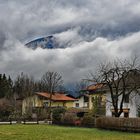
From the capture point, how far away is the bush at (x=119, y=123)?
4141 centimetres

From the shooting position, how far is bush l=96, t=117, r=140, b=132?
1630 inches

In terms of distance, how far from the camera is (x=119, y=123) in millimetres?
43938

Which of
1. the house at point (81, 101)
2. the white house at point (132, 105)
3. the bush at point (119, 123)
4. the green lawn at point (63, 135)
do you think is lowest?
the green lawn at point (63, 135)

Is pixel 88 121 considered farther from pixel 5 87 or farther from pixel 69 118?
pixel 5 87

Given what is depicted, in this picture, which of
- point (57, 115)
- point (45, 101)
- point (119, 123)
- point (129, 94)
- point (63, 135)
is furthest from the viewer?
point (45, 101)

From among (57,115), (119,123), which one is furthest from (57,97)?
(119,123)

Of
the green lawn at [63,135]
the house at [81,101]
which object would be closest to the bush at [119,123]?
the green lawn at [63,135]

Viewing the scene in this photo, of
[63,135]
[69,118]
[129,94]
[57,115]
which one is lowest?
[63,135]

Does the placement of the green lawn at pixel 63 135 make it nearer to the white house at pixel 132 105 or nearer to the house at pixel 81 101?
the white house at pixel 132 105

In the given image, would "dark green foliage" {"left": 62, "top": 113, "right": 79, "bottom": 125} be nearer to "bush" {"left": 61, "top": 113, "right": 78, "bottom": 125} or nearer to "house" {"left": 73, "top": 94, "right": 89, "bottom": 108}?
"bush" {"left": 61, "top": 113, "right": 78, "bottom": 125}

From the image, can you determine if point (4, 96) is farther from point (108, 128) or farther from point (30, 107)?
point (108, 128)

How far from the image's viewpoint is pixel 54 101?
9956cm

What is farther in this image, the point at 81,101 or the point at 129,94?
the point at 81,101

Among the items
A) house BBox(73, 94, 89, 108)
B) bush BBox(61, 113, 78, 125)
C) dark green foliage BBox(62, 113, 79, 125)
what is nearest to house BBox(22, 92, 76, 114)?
house BBox(73, 94, 89, 108)
